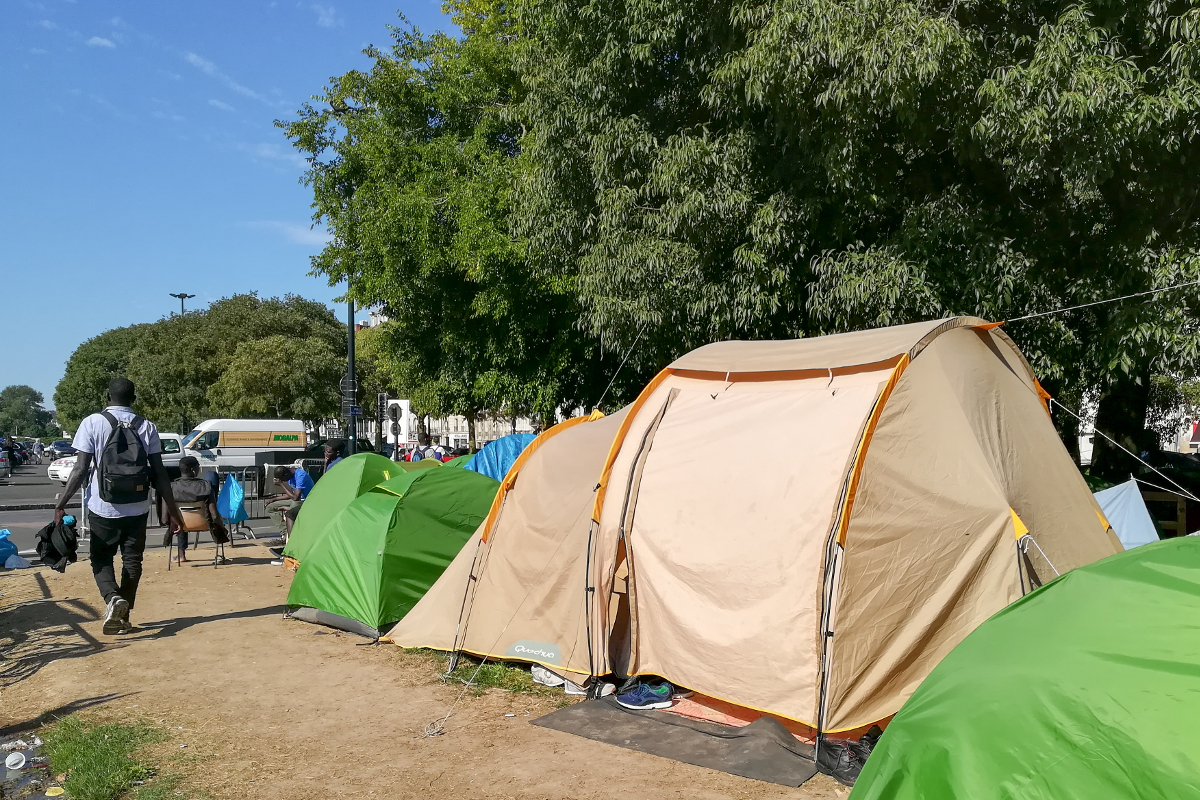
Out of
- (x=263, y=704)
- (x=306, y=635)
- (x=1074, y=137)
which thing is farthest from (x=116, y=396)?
(x=1074, y=137)

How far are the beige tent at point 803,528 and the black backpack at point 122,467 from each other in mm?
3203

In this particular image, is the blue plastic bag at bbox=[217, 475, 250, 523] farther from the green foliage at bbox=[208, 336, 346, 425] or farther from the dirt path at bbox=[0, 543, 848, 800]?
the green foliage at bbox=[208, 336, 346, 425]

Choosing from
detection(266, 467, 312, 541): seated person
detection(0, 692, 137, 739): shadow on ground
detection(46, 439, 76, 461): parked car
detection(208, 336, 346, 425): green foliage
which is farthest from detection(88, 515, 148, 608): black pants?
detection(208, 336, 346, 425): green foliage

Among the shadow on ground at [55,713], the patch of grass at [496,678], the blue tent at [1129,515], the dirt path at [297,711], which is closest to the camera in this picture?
the dirt path at [297,711]

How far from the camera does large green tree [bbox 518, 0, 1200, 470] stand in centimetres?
788

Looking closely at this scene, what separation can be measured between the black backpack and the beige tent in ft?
10.5

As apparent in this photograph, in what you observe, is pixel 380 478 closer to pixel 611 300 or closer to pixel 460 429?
pixel 611 300

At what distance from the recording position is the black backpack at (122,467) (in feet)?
25.8

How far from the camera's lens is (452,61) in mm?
19172

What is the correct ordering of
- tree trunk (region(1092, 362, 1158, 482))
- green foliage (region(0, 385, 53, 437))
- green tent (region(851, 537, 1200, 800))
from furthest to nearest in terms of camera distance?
green foliage (region(0, 385, 53, 437)) < tree trunk (region(1092, 362, 1158, 482)) < green tent (region(851, 537, 1200, 800))

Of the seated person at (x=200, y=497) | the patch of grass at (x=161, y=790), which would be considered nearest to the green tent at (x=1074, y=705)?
the patch of grass at (x=161, y=790)

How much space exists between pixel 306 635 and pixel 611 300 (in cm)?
487

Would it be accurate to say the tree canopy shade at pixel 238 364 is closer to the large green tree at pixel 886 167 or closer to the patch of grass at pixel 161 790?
the large green tree at pixel 886 167

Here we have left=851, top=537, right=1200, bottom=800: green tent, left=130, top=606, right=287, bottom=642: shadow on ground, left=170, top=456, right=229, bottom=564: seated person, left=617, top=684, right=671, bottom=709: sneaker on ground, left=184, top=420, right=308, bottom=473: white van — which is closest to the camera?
left=851, top=537, right=1200, bottom=800: green tent
